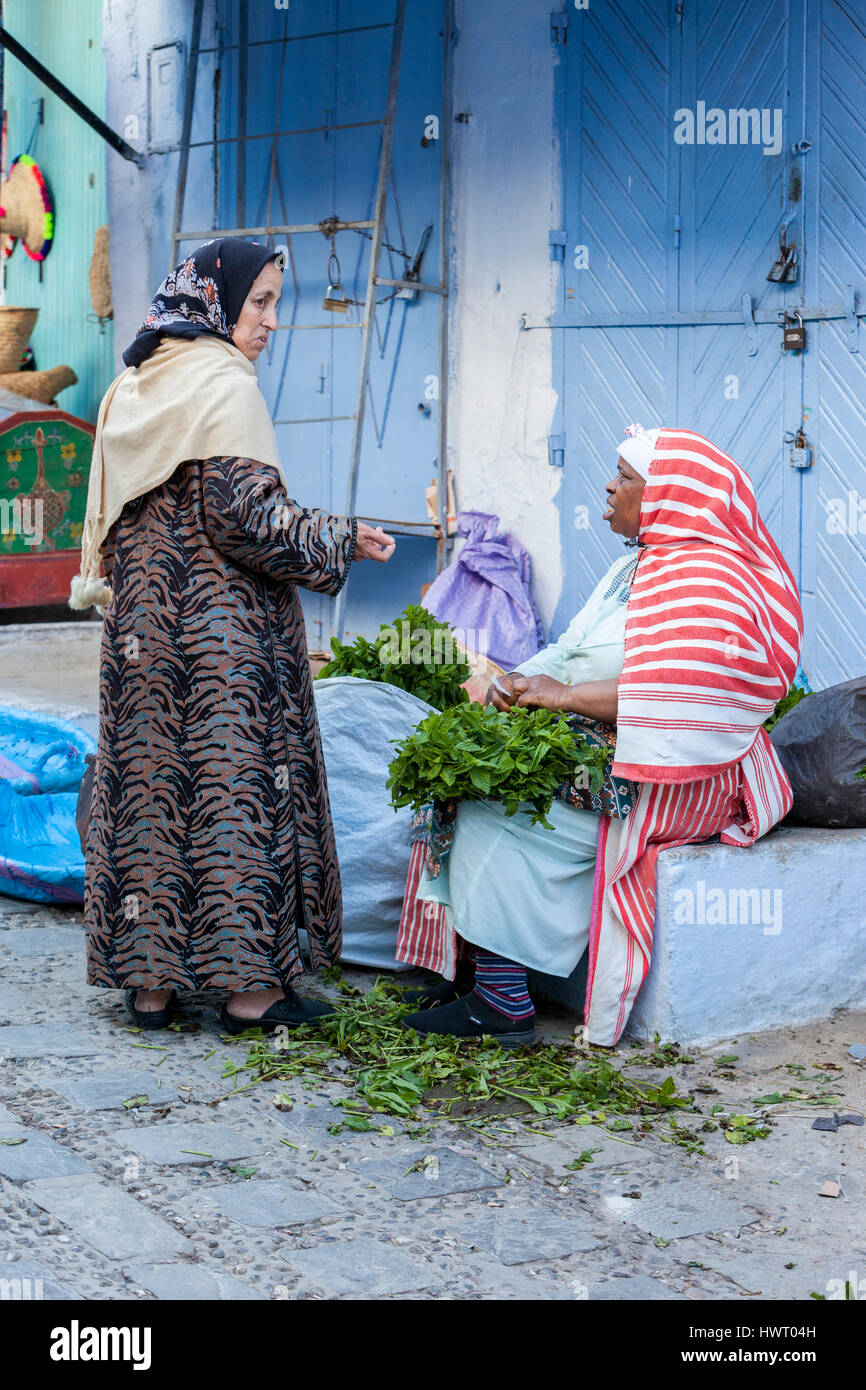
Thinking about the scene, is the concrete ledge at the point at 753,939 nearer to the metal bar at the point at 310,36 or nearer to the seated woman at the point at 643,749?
the seated woman at the point at 643,749

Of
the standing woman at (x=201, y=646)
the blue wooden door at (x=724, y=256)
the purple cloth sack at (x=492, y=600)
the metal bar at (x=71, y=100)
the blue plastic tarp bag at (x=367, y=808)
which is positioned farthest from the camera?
the metal bar at (x=71, y=100)

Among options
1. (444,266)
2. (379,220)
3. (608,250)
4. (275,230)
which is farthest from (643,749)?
(275,230)

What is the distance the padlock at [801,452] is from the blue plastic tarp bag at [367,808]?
231 centimetres

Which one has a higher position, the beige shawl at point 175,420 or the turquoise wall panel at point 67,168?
the turquoise wall panel at point 67,168

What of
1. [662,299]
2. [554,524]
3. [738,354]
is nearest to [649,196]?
[662,299]

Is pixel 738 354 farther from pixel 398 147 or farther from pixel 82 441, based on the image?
pixel 82 441

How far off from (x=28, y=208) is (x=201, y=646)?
26.6 ft

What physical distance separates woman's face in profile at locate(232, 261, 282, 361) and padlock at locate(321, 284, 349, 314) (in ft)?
13.0

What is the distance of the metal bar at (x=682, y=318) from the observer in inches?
228

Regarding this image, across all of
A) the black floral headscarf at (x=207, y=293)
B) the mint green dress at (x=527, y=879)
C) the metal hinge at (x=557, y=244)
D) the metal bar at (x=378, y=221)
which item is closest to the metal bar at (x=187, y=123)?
the metal bar at (x=378, y=221)

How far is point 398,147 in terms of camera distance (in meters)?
7.58

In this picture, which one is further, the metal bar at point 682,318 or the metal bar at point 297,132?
the metal bar at point 297,132

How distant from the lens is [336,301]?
7535 millimetres

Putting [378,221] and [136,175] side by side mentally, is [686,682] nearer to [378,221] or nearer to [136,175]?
[378,221]
